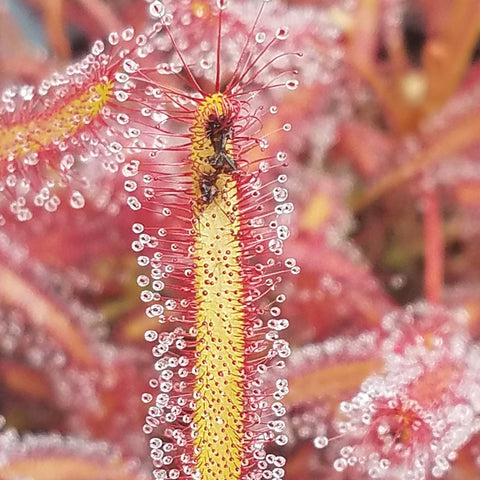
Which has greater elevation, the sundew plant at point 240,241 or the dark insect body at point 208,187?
the sundew plant at point 240,241

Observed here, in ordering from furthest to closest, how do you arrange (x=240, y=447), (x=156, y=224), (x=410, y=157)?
(x=410, y=157)
(x=156, y=224)
(x=240, y=447)

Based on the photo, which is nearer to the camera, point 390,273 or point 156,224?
point 156,224

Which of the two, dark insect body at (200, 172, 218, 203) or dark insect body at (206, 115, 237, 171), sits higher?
dark insect body at (206, 115, 237, 171)

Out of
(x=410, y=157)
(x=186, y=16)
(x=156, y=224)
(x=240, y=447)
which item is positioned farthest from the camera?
(x=410, y=157)

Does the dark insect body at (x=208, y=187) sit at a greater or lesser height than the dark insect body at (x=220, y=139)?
lesser

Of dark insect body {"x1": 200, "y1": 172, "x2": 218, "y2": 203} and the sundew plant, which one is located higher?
the sundew plant

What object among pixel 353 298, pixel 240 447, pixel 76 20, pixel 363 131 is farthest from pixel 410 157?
pixel 240 447

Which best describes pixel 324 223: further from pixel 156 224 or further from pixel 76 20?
pixel 76 20

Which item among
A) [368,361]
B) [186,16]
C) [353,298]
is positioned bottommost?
[368,361]
